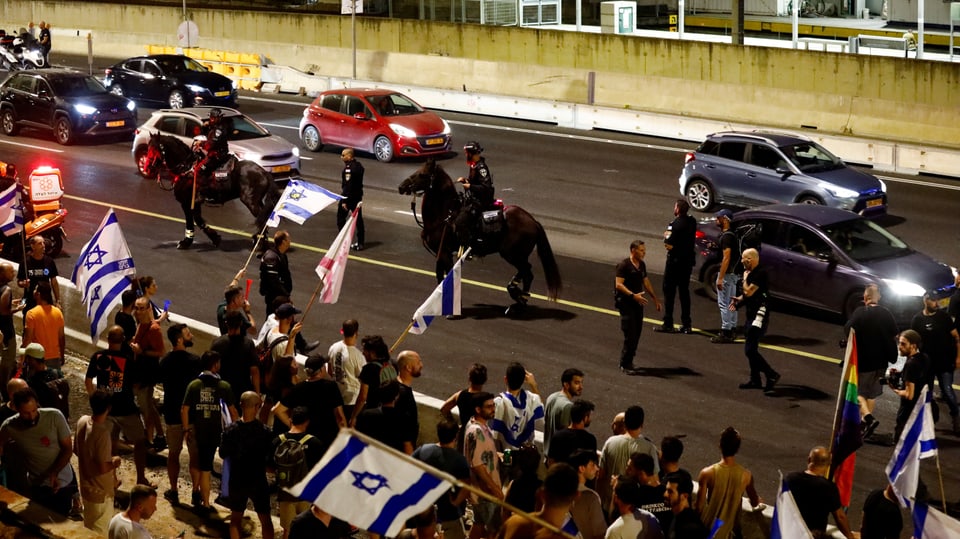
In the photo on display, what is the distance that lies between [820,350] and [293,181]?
7.04 m

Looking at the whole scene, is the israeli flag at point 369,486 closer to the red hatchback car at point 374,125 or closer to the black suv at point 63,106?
the red hatchback car at point 374,125

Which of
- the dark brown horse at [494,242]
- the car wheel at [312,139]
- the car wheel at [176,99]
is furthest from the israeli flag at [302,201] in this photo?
the car wheel at [176,99]

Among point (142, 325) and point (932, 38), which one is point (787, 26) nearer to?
point (932, 38)

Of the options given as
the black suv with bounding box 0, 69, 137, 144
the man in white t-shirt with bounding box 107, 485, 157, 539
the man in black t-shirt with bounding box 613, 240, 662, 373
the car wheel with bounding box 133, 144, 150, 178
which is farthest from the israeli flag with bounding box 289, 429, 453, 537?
the black suv with bounding box 0, 69, 137, 144

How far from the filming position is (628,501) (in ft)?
31.3

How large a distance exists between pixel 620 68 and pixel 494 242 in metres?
19.6

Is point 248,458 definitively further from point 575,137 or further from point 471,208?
point 575,137

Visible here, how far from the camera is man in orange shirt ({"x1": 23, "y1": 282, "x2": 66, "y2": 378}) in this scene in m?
14.9

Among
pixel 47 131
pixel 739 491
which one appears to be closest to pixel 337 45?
pixel 47 131

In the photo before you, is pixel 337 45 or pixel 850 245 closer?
pixel 850 245

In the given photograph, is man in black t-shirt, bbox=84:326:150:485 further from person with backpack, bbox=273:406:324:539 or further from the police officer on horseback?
the police officer on horseback

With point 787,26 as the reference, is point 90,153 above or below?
below

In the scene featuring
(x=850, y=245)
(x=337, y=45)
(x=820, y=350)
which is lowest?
(x=820, y=350)

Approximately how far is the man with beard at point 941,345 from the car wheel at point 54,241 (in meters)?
13.4
